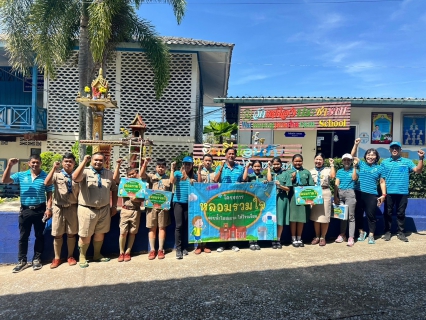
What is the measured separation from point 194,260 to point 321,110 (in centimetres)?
629

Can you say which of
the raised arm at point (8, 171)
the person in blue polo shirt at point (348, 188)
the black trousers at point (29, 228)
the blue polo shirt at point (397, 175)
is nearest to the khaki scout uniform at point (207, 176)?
the person in blue polo shirt at point (348, 188)

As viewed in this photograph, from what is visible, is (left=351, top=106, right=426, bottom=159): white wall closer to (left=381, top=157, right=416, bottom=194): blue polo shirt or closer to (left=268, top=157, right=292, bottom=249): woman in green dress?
(left=381, top=157, right=416, bottom=194): blue polo shirt

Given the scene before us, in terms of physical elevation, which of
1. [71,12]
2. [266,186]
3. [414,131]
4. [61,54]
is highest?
[71,12]

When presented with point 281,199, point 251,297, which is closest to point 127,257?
point 251,297

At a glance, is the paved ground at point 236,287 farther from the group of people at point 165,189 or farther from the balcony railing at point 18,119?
the balcony railing at point 18,119

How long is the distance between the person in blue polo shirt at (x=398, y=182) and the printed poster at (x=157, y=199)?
3799 mm

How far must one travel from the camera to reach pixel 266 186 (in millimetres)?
5188

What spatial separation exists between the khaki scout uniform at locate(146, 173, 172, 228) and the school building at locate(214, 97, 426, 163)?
205 inches

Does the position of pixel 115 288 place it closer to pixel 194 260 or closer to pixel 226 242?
pixel 194 260

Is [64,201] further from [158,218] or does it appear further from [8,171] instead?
[158,218]

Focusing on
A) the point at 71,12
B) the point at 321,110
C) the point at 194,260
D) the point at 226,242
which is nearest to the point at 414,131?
the point at 321,110

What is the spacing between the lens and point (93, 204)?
4480 millimetres

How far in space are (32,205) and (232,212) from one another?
3.00 metres

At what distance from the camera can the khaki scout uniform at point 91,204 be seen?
4.46 m
